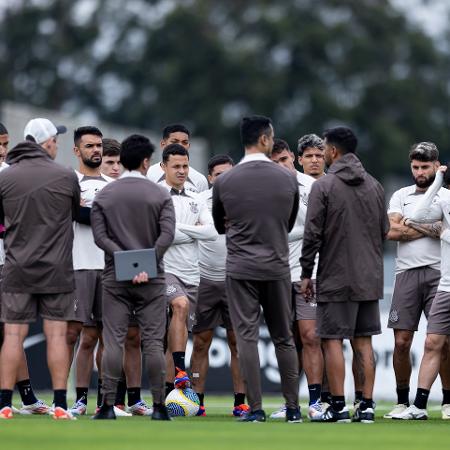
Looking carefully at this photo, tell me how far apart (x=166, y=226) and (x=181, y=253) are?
2.09m

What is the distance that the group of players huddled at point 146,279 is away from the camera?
13.5 meters

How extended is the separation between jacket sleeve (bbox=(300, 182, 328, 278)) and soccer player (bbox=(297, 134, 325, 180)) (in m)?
1.78

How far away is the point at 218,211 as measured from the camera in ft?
45.3

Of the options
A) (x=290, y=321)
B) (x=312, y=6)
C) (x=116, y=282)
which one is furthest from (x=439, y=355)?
(x=312, y=6)

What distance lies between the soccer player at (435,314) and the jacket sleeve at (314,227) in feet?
4.37

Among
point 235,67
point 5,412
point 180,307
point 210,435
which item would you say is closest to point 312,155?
point 180,307

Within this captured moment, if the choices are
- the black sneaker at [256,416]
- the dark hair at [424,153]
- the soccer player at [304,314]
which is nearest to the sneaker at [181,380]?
the soccer player at [304,314]

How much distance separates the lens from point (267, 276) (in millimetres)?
13562

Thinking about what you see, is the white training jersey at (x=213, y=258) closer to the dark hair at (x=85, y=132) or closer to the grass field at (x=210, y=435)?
the dark hair at (x=85, y=132)

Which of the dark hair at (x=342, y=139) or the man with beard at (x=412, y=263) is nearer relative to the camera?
the dark hair at (x=342, y=139)

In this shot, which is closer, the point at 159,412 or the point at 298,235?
the point at 159,412

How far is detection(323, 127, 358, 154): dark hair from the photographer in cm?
1408

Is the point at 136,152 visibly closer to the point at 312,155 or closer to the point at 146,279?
the point at 146,279

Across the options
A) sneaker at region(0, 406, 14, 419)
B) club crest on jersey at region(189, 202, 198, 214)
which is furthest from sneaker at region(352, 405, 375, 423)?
sneaker at region(0, 406, 14, 419)
